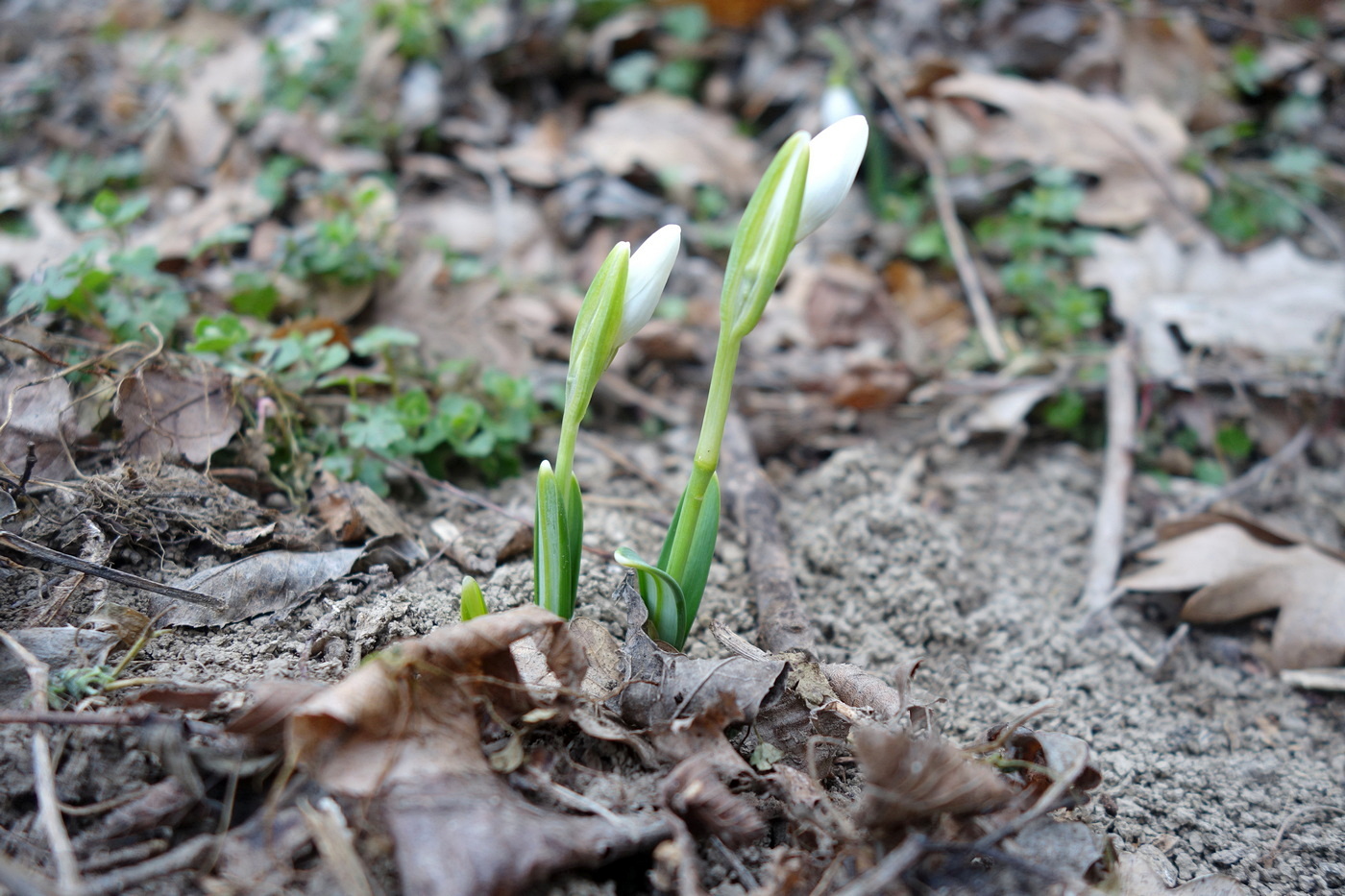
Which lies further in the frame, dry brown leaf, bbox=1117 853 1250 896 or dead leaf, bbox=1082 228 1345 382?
dead leaf, bbox=1082 228 1345 382

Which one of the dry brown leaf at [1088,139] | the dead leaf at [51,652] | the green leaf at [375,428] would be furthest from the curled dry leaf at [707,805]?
the dry brown leaf at [1088,139]

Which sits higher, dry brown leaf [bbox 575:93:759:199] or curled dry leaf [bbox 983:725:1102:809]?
dry brown leaf [bbox 575:93:759:199]

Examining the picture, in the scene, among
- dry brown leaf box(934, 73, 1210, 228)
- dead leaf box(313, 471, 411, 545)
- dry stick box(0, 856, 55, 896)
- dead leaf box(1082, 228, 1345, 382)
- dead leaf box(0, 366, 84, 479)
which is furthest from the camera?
dry brown leaf box(934, 73, 1210, 228)

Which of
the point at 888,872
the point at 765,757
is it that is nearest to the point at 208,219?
the point at 765,757

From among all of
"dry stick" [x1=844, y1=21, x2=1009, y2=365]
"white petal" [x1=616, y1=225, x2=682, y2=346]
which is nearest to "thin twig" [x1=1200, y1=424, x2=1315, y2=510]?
"dry stick" [x1=844, y1=21, x2=1009, y2=365]

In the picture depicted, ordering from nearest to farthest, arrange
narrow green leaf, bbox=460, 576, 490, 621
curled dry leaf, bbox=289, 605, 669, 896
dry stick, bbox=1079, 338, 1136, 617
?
curled dry leaf, bbox=289, 605, 669, 896 → narrow green leaf, bbox=460, 576, 490, 621 → dry stick, bbox=1079, 338, 1136, 617

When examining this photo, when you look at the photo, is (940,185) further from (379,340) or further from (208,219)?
(208,219)

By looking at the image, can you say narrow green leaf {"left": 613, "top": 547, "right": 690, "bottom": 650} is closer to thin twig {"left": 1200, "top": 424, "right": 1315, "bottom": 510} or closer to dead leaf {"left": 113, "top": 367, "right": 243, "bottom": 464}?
dead leaf {"left": 113, "top": 367, "right": 243, "bottom": 464}

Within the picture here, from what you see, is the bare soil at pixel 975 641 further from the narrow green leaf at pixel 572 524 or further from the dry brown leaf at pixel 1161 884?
the narrow green leaf at pixel 572 524
